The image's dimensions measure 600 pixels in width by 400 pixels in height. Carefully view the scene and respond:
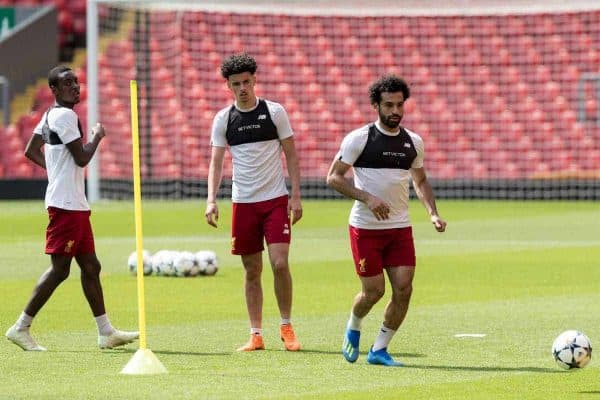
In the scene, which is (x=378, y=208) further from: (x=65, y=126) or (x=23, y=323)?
(x=23, y=323)

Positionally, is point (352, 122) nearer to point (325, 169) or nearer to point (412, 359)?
point (325, 169)

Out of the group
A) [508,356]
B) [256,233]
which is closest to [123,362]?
[256,233]

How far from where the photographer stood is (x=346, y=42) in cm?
3541

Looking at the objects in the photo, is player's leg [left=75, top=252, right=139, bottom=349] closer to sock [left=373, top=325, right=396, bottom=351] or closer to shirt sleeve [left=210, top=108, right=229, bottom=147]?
shirt sleeve [left=210, top=108, right=229, bottom=147]

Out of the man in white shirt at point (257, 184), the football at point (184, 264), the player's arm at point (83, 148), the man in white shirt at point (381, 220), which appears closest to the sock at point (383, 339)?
the man in white shirt at point (381, 220)

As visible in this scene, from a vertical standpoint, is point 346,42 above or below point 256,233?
above

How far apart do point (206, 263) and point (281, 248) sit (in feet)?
18.2

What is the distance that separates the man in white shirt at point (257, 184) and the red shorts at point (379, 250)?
2.85ft

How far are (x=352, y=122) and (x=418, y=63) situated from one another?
2073mm

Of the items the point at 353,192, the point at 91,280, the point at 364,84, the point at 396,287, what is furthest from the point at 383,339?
the point at 364,84

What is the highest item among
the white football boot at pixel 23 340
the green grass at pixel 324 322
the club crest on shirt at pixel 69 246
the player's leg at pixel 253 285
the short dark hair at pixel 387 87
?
the short dark hair at pixel 387 87

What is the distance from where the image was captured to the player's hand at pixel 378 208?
9820 mm

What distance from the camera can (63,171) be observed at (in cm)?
1062

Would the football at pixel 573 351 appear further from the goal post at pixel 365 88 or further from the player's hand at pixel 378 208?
the goal post at pixel 365 88
